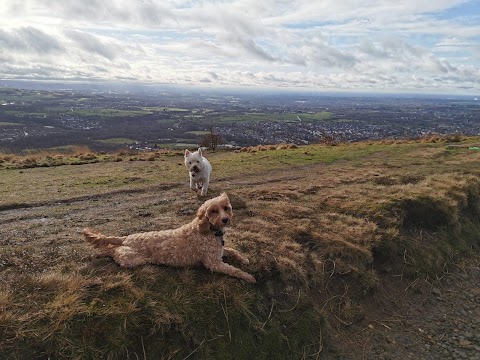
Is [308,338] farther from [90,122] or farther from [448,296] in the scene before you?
[90,122]

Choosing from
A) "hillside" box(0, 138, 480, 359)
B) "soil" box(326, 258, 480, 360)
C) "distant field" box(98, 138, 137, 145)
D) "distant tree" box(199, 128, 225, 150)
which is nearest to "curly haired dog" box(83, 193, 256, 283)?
"hillside" box(0, 138, 480, 359)

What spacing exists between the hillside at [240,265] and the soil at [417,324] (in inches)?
1.9

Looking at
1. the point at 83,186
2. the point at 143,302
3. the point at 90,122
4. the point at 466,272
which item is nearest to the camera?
the point at 143,302

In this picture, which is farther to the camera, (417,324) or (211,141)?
(211,141)

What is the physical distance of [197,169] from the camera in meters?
11.4

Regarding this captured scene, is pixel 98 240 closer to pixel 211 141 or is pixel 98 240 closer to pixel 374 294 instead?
pixel 374 294

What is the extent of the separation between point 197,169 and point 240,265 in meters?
4.85

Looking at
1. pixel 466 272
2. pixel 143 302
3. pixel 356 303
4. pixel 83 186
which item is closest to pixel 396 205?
pixel 466 272

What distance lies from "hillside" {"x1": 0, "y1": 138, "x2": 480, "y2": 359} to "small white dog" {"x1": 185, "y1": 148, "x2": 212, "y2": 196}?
0.55m

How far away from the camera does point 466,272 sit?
910cm

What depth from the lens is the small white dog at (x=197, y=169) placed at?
11.3 metres

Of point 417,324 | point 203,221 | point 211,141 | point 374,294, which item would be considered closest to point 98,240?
point 203,221

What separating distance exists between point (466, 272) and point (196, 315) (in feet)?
23.2

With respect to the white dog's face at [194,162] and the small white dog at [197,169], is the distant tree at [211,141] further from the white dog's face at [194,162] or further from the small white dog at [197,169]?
the white dog's face at [194,162]
